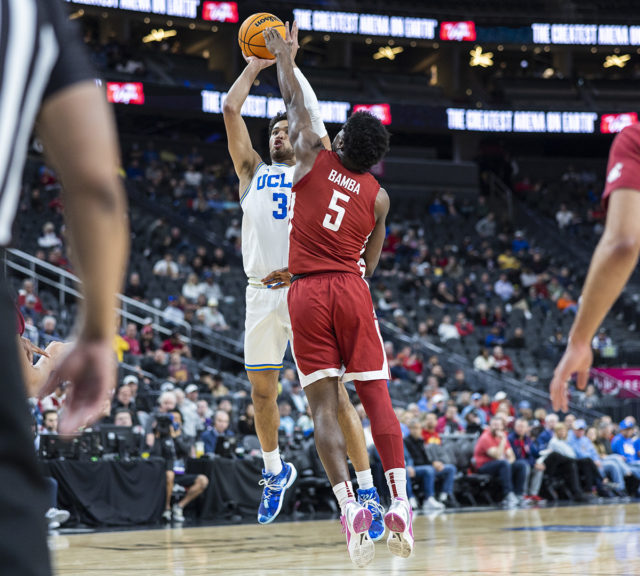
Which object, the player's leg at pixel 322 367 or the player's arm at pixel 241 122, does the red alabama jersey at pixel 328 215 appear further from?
the player's arm at pixel 241 122

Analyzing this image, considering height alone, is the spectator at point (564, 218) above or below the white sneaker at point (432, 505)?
above

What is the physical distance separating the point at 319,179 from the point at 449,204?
80.7 ft

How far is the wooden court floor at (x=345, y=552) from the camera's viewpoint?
639cm

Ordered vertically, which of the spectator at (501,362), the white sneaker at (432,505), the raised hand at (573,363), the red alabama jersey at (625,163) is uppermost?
the red alabama jersey at (625,163)

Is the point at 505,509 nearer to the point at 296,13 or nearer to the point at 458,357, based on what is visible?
the point at 458,357

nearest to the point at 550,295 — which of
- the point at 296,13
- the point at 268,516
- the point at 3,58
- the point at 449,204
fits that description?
the point at 449,204

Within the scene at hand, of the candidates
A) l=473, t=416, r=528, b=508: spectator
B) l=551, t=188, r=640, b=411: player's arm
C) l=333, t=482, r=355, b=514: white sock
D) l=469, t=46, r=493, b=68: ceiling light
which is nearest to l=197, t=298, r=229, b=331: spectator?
l=473, t=416, r=528, b=508: spectator

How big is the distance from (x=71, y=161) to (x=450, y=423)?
14.4m

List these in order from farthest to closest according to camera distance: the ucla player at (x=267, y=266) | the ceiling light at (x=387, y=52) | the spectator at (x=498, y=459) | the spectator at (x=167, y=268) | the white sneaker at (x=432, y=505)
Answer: the ceiling light at (x=387, y=52)
the spectator at (x=167, y=268)
the spectator at (x=498, y=459)
the white sneaker at (x=432, y=505)
the ucla player at (x=267, y=266)

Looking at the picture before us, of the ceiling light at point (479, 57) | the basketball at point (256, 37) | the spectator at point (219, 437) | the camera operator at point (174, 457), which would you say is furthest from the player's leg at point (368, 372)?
the ceiling light at point (479, 57)

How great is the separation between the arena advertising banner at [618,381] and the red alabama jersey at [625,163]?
1897 centimetres

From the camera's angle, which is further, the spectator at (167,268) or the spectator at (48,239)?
the spectator at (167,268)

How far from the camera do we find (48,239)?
19141mm

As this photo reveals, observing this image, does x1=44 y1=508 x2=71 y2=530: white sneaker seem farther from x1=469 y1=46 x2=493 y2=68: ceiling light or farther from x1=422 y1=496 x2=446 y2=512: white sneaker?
x1=469 y1=46 x2=493 y2=68: ceiling light
